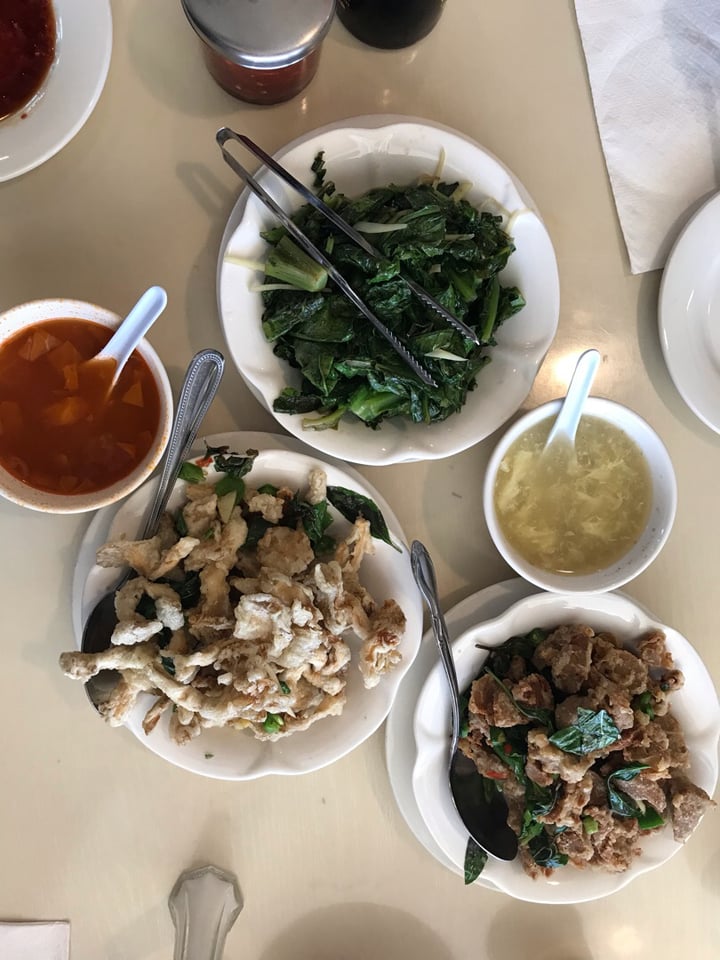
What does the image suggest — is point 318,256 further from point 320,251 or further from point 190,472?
point 190,472

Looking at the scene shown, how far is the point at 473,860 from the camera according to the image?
1.42 metres

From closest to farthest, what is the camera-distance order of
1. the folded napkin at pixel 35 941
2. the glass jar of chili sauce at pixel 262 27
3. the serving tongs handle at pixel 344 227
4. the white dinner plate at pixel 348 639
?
the glass jar of chili sauce at pixel 262 27
the serving tongs handle at pixel 344 227
the white dinner plate at pixel 348 639
the folded napkin at pixel 35 941

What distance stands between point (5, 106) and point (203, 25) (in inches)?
16.0

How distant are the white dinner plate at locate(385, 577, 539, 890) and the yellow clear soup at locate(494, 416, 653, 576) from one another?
3.6 inches

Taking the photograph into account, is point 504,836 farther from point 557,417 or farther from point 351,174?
point 351,174

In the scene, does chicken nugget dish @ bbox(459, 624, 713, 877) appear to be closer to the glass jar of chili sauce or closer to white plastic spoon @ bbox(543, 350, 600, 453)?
white plastic spoon @ bbox(543, 350, 600, 453)

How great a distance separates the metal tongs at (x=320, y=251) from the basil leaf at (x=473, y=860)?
915mm

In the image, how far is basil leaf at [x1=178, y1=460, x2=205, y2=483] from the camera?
1260mm

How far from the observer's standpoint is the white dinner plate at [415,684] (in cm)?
144

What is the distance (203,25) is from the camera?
1070 millimetres

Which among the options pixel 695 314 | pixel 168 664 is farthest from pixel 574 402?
pixel 168 664

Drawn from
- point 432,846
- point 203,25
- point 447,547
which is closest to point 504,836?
point 432,846

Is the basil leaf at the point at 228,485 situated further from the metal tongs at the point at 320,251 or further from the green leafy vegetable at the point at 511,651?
the green leafy vegetable at the point at 511,651

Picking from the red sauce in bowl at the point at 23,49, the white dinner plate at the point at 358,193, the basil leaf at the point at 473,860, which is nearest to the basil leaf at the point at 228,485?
the white dinner plate at the point at 358,193
